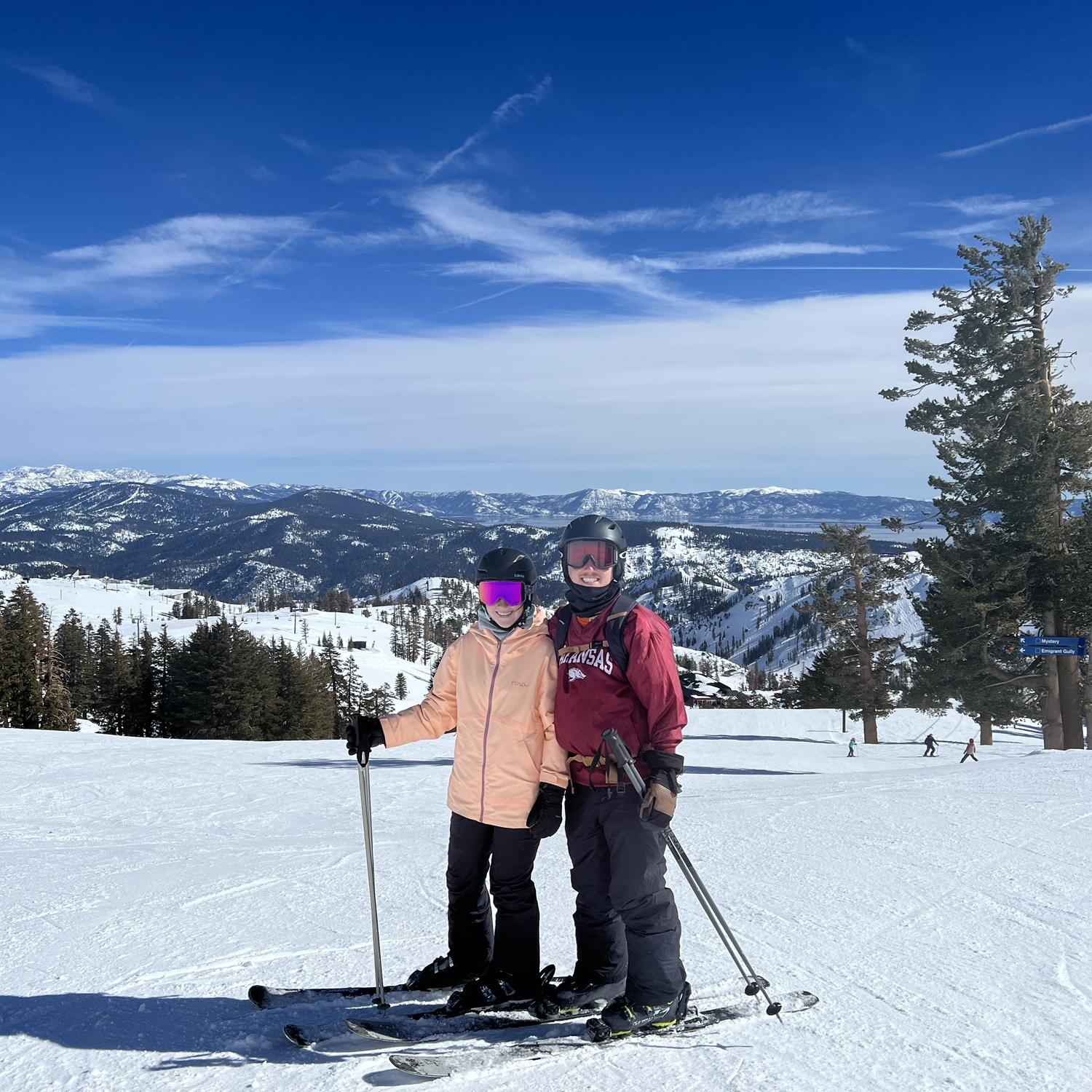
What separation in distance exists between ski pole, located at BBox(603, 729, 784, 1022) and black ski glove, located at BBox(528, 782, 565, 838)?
1.18 feet

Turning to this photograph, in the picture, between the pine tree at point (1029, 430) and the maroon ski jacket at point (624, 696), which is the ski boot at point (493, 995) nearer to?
the maroon ski jacket at point (624, 696)

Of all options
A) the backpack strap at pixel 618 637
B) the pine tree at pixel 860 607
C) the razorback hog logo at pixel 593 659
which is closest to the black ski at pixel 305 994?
the razorback hog logo at pixel 593 659

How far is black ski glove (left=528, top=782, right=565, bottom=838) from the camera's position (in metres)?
3.48

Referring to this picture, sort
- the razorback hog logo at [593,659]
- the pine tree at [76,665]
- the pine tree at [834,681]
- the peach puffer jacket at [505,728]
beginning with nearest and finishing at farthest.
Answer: the razorback hog logo at [593,659] → the peach puffer jacket at [505,728] → the pine tree at [834,681] → the pine tree at [76,665]

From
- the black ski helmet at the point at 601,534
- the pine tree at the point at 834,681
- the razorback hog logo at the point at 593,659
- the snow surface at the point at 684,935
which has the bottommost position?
the pine tree at the point at 834,681

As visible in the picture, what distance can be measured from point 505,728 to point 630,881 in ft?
2.83

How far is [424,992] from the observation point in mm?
3701

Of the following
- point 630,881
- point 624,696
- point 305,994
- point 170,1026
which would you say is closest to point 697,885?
point 630,881

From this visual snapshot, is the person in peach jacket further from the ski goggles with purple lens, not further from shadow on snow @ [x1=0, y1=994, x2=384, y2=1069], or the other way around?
shadow on snow @ [x1=0, y1=994, x2=384, y2=1069]

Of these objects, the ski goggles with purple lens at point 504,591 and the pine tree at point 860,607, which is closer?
the ski goggles with purple lens at point 504,591

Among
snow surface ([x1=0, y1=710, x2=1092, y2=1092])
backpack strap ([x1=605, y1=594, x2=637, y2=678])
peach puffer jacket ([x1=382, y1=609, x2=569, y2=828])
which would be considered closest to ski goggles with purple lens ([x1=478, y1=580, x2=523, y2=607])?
peach puffer jacket ([x1=382, y1=609, x2=569, y2=828])

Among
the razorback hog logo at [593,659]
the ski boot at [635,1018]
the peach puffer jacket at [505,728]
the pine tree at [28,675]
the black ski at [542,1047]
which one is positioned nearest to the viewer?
the black ski at [542,1047]

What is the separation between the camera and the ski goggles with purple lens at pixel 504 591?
3584mm

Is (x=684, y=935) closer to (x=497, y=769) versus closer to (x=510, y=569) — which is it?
(x=497, y=769)
